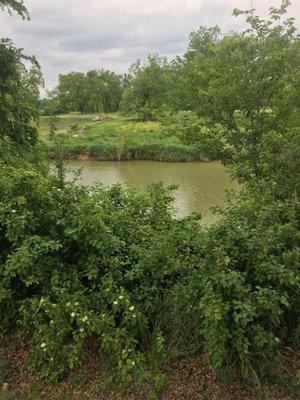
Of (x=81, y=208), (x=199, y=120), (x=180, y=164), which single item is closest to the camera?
(x=81, y=208)

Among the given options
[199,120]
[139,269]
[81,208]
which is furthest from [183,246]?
[199,120]

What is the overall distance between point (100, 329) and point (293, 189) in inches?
105

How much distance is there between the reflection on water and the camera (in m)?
12.4

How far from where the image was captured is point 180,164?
24.0 m

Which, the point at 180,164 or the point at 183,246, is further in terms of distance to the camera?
the point at 180,164

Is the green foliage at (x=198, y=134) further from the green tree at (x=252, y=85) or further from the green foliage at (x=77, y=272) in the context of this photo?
the green foliage at (x=77, y=272)

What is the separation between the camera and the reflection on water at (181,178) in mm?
12422

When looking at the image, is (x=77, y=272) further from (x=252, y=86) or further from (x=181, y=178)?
(x=181, y=178)

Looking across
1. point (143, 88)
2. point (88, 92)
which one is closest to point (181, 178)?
point (143, 88)

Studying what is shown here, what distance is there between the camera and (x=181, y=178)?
18422 millimetres

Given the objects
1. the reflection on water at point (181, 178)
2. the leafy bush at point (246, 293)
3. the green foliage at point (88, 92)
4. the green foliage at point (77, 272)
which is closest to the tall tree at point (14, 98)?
the reflection on water at point (181, 178)

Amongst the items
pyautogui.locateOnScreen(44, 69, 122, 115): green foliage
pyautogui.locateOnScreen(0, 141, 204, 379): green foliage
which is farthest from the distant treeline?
pyautogui.locateOnScreen(0, 141, 204, 379): green foliage

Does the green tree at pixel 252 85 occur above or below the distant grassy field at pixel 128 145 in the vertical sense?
above

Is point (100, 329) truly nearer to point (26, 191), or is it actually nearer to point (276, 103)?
point (26, 191)
